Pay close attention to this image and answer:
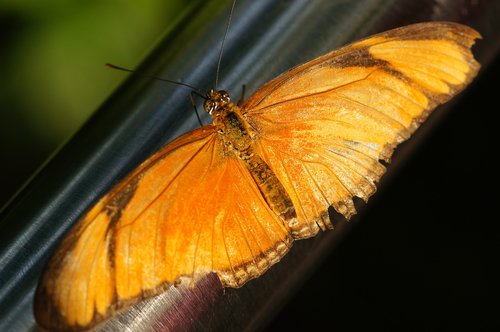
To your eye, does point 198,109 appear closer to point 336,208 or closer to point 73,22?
point 336,208

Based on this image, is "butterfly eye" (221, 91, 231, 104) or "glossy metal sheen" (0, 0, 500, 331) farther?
"butterfly eye" (221, 91, 231, 104)

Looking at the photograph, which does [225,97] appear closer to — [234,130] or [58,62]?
[234,130]

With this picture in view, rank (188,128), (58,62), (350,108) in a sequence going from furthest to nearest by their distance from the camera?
(58,62), (350,108), (188,128)

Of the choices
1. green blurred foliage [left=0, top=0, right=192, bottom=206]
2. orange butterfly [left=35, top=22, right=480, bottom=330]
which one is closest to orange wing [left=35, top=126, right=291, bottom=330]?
orange butterfly [left=35, top=22, right=480, bottom=330]

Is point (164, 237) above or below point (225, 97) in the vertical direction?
below

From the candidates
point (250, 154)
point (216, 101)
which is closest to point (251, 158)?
point (250, 154)

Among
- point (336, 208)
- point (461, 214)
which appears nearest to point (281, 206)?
point (336, 208)

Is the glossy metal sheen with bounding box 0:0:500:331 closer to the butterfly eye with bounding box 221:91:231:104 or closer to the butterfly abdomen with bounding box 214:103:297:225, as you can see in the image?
the butterfly eye with bounding box 221:91:231:104
